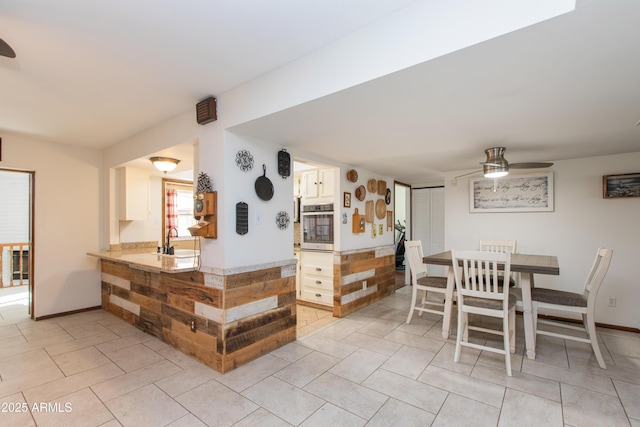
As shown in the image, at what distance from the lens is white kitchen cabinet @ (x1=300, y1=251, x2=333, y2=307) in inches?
161

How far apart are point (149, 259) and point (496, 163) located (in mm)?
3905

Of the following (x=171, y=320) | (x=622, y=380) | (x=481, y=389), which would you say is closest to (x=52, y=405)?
(x=171, y=320)

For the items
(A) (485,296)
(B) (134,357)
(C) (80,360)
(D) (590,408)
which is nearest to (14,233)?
(C) (80,360)

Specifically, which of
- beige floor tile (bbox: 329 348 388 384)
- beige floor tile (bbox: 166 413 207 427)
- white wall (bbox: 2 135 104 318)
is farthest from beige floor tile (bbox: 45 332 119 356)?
beige floor tile (bbox: 329 348 388 384)

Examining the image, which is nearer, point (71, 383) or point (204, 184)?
point (71, 383)

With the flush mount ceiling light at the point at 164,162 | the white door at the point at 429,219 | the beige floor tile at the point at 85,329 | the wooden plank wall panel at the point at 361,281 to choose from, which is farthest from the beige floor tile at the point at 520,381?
the beige floor tile at the point at 85,329

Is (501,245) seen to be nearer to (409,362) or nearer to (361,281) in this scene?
(361,281)

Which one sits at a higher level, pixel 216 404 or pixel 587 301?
pixel 587 301

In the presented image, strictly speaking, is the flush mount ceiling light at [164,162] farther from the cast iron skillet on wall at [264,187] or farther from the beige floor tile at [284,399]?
the beige floor tile at [284,399]

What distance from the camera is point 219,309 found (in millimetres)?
2439

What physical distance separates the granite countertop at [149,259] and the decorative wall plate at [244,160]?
979mm

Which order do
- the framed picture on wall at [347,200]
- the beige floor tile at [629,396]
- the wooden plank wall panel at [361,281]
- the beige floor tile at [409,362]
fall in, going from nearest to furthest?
1. the beige floor tile at [629,396]
2. the beige floor tile at [409,362]
3. the wooden plank wall panel at [361,281]
4. the framed picture on wall at [347,200]

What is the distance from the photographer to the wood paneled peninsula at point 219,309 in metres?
2.45

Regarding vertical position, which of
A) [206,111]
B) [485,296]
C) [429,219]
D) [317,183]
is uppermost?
[206,111]
